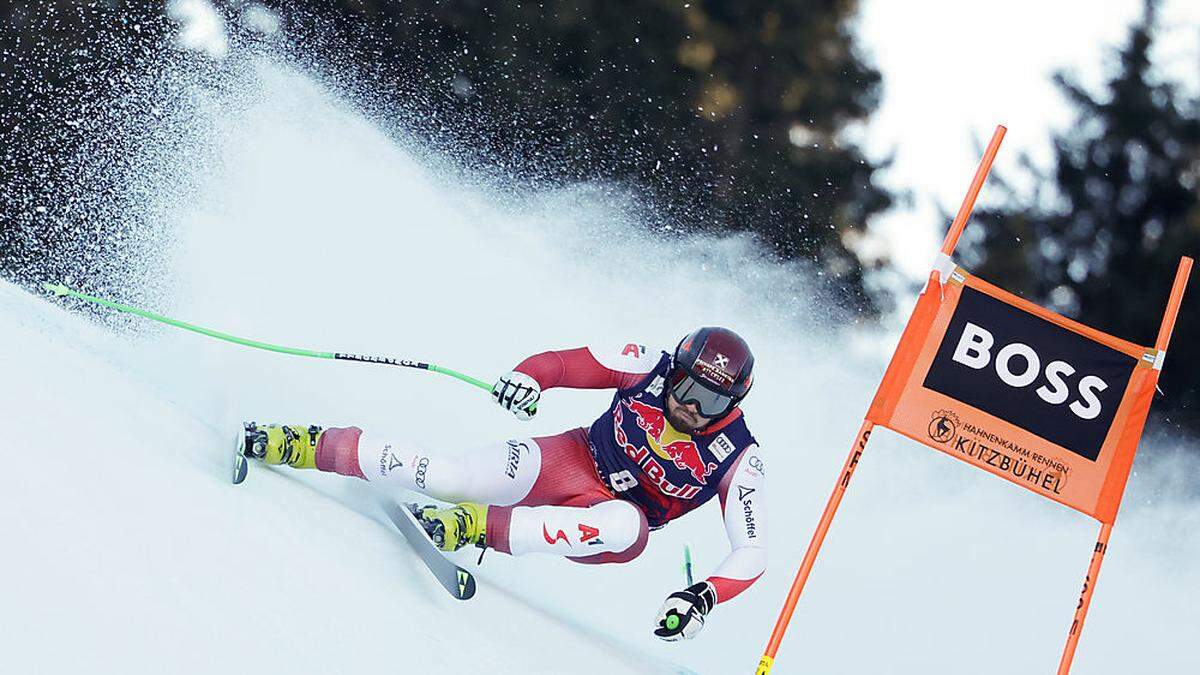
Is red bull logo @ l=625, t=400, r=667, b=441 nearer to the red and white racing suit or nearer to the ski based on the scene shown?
the red and white racing suit

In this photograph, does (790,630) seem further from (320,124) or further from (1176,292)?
(320,124)

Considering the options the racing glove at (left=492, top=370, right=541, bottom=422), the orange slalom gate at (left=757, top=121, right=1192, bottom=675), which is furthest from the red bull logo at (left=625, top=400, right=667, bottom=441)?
the orange slalom gate at (left=757, top=121, right=1192, bottom=675)

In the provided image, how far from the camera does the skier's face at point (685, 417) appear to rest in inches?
154

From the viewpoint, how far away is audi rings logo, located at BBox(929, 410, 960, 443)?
3.91 meters

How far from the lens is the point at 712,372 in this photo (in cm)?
386

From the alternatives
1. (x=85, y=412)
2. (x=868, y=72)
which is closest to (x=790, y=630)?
(x=85, y=412)

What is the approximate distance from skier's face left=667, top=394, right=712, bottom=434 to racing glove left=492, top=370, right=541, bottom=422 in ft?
1.36

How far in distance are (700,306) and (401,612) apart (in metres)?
5.28

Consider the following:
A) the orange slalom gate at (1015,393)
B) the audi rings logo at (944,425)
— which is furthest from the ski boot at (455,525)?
the audi rings logo at (944,425)

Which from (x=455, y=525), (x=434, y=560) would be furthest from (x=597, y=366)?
(x=434, y=560)

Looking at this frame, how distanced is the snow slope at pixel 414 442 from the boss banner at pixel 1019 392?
48.3 inches

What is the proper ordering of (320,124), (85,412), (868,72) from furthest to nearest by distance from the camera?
(868,72), (320,124), (85,412)

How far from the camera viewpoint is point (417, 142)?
10.3 m

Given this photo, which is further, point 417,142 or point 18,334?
point 417,142
